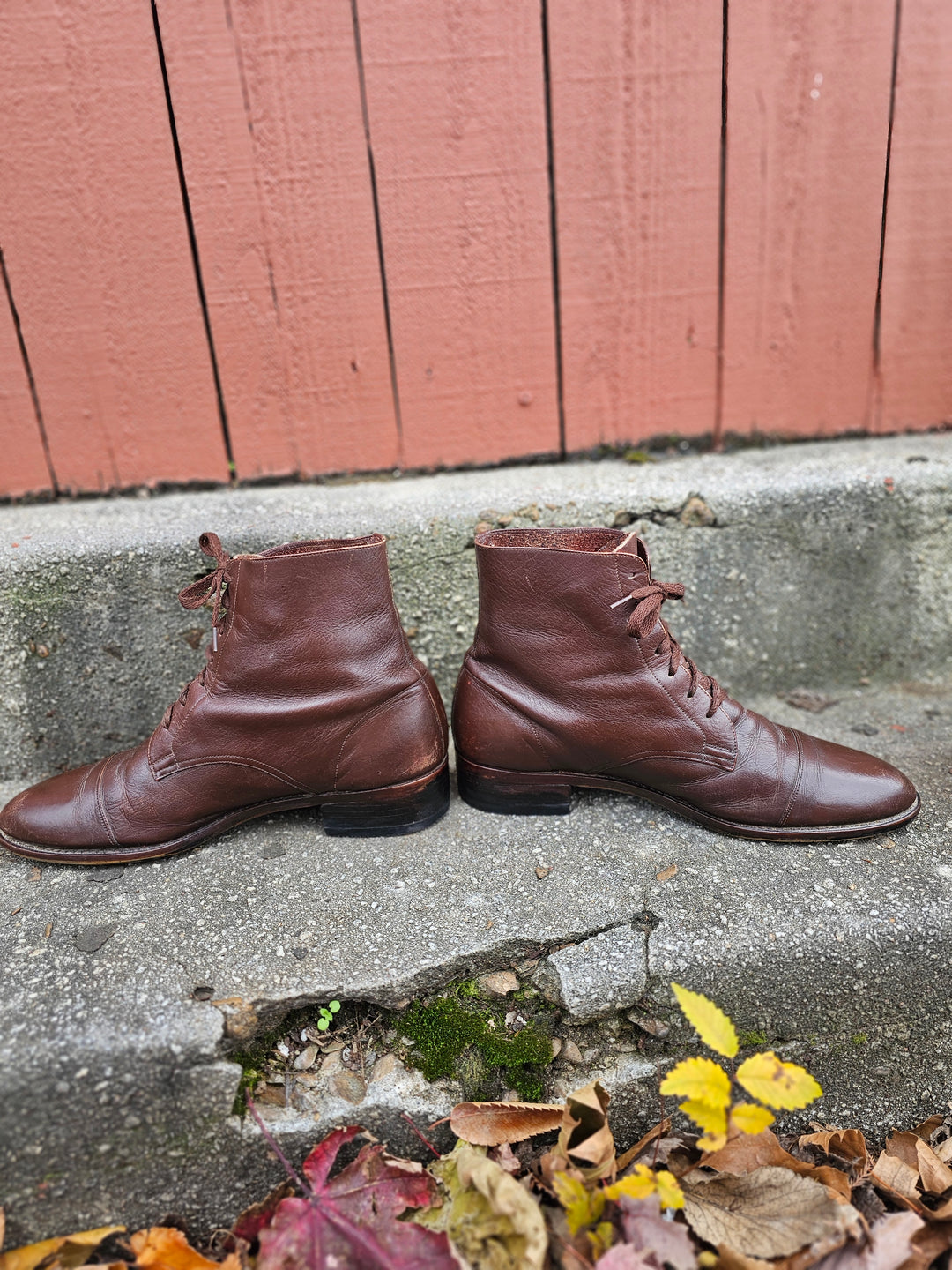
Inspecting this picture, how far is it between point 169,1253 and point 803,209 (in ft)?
7.16

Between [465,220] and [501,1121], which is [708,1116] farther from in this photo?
[465,220]

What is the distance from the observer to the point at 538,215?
1.81m

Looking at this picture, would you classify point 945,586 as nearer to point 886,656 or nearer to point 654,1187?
point 886,656

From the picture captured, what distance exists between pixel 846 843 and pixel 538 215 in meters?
1.37

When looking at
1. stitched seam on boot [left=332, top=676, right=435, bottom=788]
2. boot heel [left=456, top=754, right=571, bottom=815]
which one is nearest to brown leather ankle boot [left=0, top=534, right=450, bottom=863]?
stitched seam on boot [left=332, top=676, right=435, bottom=788]

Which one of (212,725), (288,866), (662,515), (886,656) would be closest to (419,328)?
(662,515)

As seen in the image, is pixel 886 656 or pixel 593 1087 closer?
pixel 593 1087

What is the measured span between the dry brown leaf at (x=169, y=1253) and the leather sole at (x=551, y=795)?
76cm

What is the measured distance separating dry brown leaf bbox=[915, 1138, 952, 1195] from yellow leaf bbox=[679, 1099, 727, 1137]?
0.41 m

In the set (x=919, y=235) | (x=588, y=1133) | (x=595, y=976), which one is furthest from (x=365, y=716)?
(x=919, y=235)

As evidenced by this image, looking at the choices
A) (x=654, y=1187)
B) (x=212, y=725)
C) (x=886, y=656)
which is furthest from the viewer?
(x=886, y=656)

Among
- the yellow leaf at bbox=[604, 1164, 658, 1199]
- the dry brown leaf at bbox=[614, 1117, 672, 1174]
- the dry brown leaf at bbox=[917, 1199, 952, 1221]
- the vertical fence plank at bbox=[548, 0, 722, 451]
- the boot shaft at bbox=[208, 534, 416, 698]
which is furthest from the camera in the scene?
the vertical fence plank at bbox=[548, 0, 722, 451]

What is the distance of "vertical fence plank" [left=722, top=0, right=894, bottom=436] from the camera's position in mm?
1786

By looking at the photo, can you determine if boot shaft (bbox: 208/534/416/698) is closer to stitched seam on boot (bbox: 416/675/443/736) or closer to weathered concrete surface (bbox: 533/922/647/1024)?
stitched seam on boot (bbox: 416/675/443/736)
